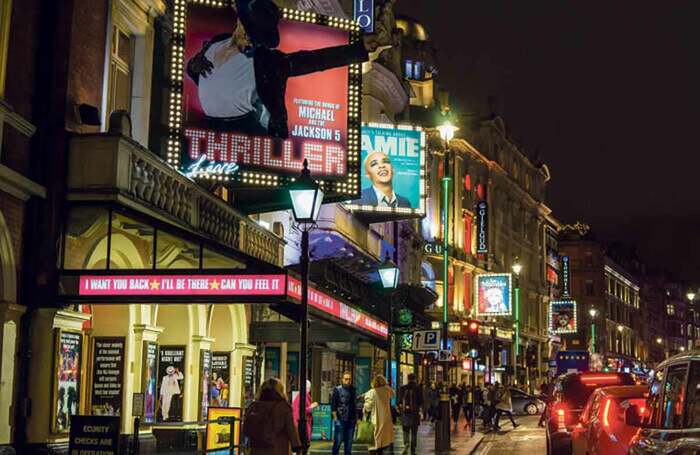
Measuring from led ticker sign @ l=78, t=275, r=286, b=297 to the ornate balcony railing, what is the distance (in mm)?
1197

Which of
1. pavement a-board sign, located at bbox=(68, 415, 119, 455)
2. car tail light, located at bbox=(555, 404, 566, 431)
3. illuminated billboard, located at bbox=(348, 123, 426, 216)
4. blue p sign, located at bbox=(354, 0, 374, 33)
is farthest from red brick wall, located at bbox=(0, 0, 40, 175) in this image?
illuminated billboard, located at bbox=(348, 123, 426, 216)

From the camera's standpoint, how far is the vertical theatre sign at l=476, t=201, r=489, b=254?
70.0 m

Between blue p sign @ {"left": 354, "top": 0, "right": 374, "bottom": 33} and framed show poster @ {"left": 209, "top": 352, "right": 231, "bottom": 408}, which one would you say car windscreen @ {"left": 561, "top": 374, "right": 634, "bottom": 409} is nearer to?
framed show poster @ {"left": 209, "top": 352, "right": 231, "bottom": 408}

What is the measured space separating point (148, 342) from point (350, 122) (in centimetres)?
748

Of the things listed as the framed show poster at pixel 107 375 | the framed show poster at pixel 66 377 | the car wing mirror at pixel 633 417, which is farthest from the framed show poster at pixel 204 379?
the car wing mirror at pixel 633 417

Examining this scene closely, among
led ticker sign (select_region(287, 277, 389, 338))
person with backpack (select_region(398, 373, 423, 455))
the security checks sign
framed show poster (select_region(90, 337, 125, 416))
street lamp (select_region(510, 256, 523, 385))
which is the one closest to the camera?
led ticker sign (select_region(287, 277, 389, 338))

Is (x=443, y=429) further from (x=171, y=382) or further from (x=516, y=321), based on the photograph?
(x=516, y=321)

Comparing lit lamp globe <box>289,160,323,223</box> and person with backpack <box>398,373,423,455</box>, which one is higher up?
lit lamp globe <box>289,160,323,223</box>

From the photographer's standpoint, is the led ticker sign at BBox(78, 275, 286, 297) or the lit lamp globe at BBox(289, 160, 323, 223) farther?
the led ticker sign at BBox(78, 275, 286, 297)

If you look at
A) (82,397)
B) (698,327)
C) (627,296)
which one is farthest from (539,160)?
(698,327)

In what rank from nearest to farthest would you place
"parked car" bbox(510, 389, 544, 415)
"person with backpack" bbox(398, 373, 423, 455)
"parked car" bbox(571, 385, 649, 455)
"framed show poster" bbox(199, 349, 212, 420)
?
"parked car" bbox(571, 385, 649, 455) < "framed show poster" bbox(199, 349, 212, 420) < "person with backpack" bbox(398, 373, 423, 455) < "parked car" bbox(510, 389, 544, 415)

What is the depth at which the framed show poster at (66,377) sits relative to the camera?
16328 millimetres

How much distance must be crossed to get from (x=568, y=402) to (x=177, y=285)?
353 inches

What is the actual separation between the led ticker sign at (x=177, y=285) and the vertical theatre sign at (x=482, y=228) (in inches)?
2169
